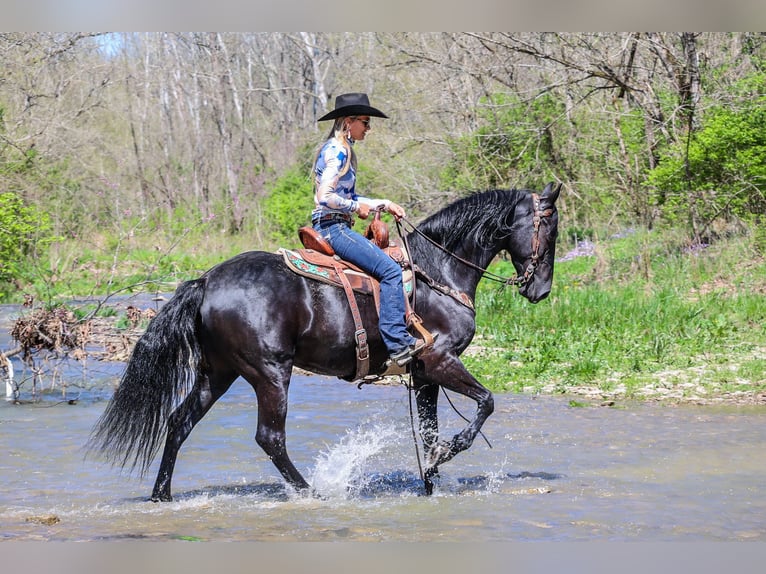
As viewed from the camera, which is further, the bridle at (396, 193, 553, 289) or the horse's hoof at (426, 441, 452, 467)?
the bridle at (396, 193, 553, 289)

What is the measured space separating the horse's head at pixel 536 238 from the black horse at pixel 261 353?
17 cm

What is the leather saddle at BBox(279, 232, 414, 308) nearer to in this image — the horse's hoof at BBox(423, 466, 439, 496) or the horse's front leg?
the horse's front leg

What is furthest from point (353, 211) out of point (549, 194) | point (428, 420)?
point (428, 420)

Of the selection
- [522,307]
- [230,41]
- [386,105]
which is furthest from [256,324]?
[230,41]

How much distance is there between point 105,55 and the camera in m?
32.7

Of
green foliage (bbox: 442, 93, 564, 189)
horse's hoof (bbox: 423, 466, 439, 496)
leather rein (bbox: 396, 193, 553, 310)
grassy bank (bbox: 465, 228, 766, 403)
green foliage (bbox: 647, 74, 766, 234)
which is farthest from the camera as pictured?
green foliage (bbox: 442, 93, 564, 189)

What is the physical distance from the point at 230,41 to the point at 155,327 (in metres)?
31.2

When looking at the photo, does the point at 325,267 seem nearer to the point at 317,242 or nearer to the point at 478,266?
the point at 317,242

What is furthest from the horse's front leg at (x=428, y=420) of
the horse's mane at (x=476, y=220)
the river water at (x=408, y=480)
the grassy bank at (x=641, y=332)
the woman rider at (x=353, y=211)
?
the grassy bank at (x=641, y=332)

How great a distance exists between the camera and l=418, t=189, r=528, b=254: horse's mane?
747 centimetres

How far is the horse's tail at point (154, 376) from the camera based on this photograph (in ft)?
22.2

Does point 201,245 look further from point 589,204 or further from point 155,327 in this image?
point 155,327

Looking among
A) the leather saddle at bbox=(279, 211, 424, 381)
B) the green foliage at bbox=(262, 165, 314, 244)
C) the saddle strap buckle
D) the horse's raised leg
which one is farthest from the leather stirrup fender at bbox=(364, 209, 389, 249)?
the green foliage at bbox=(262, 165, 314, 244)

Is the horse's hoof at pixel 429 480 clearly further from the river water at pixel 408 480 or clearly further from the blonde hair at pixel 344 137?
the blonde hair at pixel 344 137
